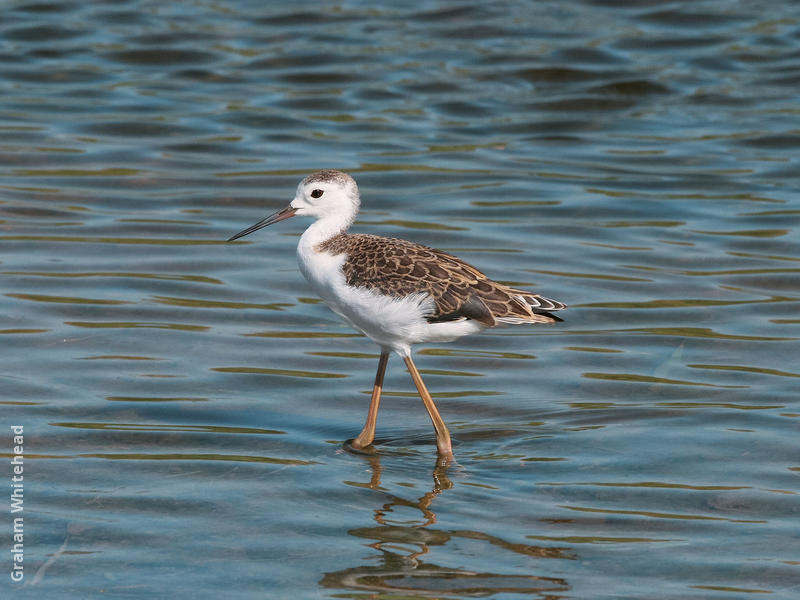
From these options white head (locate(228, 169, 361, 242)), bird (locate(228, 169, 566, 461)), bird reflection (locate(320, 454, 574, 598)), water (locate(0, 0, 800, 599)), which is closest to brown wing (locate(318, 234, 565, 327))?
bird (locate(228, 169, 566, 461))

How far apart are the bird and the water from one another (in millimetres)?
715

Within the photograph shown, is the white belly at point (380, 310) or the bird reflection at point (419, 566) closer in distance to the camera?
the bird reflection at point (419, 566)

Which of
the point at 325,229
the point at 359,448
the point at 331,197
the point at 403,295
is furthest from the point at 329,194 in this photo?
the point at 359,448

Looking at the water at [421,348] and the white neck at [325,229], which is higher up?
the white neck at [325,229]

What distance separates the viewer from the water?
664 centimetres

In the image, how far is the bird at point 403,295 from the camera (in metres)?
7.68

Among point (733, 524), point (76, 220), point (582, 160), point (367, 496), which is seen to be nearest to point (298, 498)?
point (367, 496)

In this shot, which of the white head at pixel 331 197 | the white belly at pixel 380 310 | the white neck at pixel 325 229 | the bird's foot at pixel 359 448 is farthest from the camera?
the white head at pixel 331 197

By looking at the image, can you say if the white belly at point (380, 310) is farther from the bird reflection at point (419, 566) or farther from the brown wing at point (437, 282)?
the bird reflection at point (419, 566)

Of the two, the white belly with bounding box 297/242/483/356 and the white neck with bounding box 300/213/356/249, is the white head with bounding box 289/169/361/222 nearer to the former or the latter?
A: the white neck with bounding box 300/213/356/249

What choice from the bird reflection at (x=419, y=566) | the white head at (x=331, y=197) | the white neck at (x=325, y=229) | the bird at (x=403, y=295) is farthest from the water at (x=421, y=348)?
the white head at (x=331, y=197)

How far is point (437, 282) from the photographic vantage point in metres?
7.77

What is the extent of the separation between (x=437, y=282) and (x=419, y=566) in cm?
198

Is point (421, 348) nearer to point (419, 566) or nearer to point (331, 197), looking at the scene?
point (331, 197)
